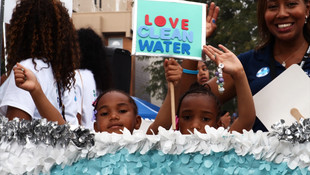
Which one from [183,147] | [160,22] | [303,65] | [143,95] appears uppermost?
[160,22]

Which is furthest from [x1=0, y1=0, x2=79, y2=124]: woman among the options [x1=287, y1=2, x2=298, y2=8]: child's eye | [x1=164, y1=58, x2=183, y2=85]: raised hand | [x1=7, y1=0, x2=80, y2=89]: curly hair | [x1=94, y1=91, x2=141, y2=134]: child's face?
[x1=287, y1=2, x2=298, y2=8]: child's eye

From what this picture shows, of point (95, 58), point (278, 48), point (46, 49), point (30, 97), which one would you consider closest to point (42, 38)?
point (46, 49)

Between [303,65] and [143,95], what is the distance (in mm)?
13569

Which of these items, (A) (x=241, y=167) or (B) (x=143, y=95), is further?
(B) (x=143, y=95)

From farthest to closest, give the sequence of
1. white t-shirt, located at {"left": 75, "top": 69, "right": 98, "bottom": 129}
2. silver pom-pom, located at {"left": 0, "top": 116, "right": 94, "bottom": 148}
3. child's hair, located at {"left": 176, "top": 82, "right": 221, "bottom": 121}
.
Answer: white t-shirt, located at {"left": 75, "top": 69, "right": 98, "bottom": 129} → child's hair, located at {"left": 176, "top": 82, "right": 221, "bottom": 121} → silver pom-pom, located at {"left": 0, "top": 116, "right": 94, "bottom": 148}

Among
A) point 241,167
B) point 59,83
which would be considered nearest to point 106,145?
point 241,167

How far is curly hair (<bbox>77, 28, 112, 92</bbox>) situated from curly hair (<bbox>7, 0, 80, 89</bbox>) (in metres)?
0.99

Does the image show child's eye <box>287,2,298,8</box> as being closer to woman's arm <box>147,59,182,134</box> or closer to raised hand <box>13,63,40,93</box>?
woman's arm <box>147,59,182,134</box>

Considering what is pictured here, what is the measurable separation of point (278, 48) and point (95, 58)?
1767 mm

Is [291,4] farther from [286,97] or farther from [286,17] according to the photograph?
[286,97]

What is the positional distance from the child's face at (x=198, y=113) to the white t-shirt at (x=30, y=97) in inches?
20.2

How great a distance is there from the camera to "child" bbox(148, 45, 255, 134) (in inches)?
87.7

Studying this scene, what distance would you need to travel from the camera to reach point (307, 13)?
8.47ft

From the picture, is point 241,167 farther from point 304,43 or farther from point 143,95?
point 143,95
